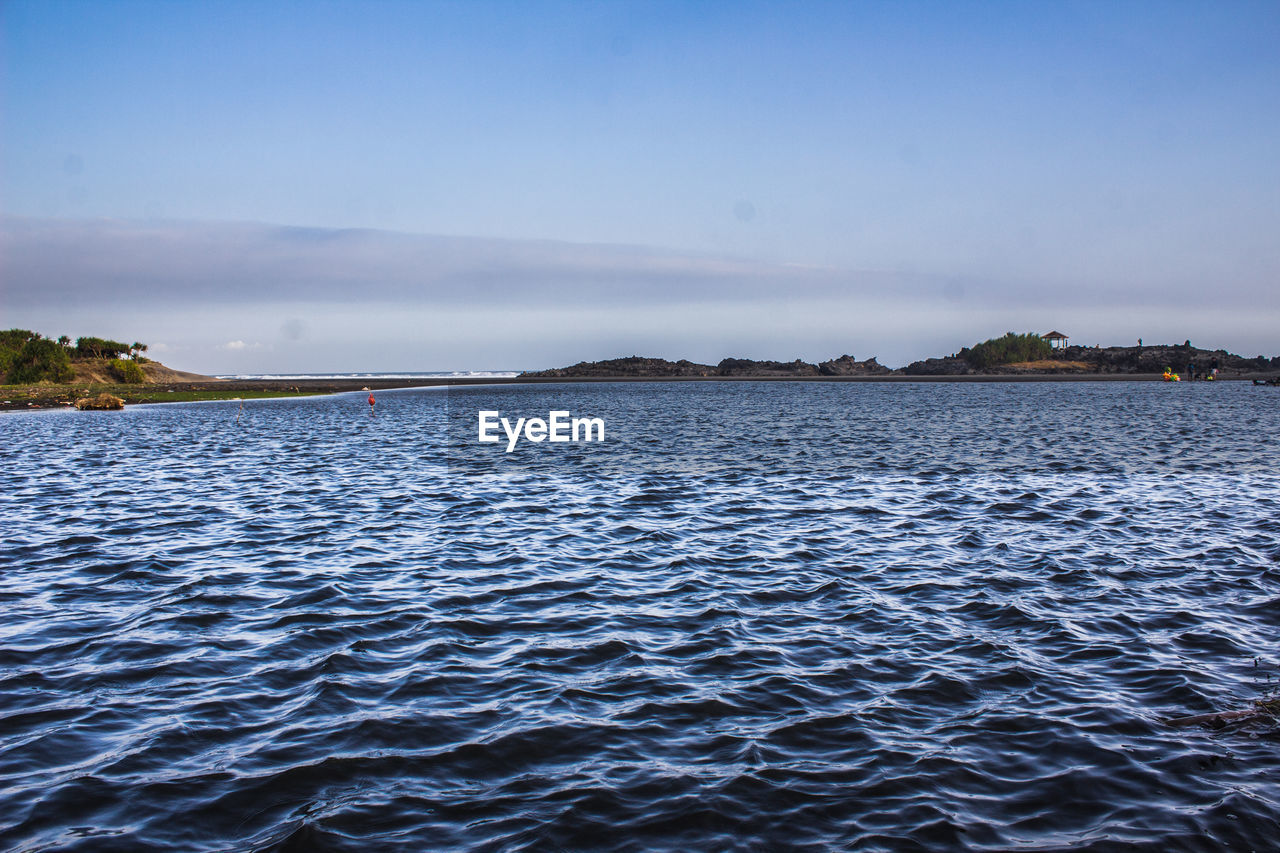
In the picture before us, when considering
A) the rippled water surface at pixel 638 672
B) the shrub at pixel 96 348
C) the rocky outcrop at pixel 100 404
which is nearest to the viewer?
the rippled water surface at pixel 638 672

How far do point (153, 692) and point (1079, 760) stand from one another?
12.0 meters

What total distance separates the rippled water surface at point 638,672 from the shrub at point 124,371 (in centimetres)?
Result: 15130

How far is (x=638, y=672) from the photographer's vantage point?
11.7 m

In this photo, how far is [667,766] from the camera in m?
8.77

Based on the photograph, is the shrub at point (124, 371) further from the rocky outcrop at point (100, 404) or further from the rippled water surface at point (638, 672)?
the rippled water surface at point (638, 672)

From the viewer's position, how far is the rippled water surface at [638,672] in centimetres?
781

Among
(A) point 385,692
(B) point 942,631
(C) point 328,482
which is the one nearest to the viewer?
(A) point 385,692

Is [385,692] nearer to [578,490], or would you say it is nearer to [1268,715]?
[1268,715]

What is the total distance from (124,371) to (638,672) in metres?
178

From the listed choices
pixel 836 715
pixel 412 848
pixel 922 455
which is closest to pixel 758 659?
pixel 836 715

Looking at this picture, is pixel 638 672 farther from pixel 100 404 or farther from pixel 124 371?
pixel 124 371

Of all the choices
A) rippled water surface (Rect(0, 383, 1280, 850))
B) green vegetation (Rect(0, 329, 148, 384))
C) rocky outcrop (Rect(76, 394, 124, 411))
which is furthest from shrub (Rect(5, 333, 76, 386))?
rippled water surface (Rect(0, 383, 1280, 850))

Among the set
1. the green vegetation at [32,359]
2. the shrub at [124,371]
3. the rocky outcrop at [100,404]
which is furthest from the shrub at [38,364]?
the rocky outcrop at [100,404]

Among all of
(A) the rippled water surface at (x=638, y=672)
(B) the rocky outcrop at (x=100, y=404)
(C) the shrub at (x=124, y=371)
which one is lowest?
(A) the rippled water surface at (x=638, y=672)
